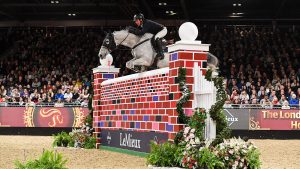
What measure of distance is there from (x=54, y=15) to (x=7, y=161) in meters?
32.9

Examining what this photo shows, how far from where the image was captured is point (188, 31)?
10.8 metres

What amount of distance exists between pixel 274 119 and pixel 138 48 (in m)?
11.6

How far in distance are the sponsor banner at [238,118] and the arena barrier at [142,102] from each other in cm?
785

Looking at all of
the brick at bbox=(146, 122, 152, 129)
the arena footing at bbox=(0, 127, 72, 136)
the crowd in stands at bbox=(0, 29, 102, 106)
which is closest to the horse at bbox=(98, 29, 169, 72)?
the brick at bbox=(146, 122, 152, 129)

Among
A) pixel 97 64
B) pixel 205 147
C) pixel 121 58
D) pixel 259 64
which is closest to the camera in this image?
pixel 205 147

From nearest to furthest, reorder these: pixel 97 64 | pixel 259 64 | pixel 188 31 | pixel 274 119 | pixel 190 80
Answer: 1. pixel 188 31
2. pixel 190 80
3. pixel 274 119
4. pixel 259 64
5. pixel 97 64

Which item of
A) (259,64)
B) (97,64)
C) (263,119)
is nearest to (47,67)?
(97,64)

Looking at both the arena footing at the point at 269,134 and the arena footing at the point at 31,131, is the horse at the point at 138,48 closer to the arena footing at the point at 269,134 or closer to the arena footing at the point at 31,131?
the arena footing at the point at 269,134

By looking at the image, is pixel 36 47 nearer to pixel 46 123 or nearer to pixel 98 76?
pixel 46 123

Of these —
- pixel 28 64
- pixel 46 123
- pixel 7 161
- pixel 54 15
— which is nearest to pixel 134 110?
pixel 7 161

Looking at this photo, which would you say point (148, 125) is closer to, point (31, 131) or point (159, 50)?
point (159, 50)

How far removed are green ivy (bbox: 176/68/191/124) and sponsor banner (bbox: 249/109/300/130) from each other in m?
14.4

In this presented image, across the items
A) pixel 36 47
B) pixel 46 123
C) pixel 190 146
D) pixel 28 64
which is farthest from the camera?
pixel 36 47

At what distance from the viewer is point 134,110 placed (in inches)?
577
